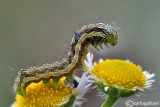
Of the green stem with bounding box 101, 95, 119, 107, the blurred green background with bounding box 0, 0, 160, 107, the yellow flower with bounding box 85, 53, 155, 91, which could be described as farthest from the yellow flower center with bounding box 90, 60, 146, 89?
the blurred green background with bounding box 0, 0, 160, 107

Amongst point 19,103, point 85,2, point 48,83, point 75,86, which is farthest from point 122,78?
point 85,2

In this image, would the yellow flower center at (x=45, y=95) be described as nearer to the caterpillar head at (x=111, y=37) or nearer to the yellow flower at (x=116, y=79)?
the yellow flower at (x=116, y=79)

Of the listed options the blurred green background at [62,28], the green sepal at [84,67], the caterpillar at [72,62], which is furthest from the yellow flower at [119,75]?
the blurred green background at [62,28]

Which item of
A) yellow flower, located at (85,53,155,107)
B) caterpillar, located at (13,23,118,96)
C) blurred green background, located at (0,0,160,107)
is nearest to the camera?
yellow flower, located at (85,53,155,107)

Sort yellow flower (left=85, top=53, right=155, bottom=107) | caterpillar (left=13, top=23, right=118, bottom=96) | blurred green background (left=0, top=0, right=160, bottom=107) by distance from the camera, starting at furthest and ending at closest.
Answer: blurred green background (left=0, top=0, right=160, bottom=107), caterpillar (left=13, top=23, right=118, bottom=96), yellow flower (left=85, top=53, right=155, bottom=107)

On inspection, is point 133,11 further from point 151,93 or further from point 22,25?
point 22,25

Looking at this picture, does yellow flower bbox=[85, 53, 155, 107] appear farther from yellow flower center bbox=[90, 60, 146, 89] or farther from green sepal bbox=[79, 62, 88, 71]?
green sepal bbox=[79, 62, 88, 71]
